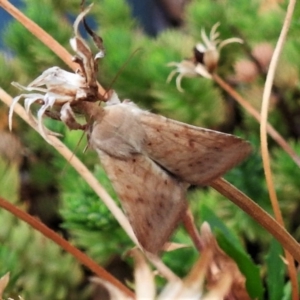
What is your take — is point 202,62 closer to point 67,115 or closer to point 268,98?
point 268,98

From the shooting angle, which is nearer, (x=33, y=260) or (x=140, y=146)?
(x=140, y=146)

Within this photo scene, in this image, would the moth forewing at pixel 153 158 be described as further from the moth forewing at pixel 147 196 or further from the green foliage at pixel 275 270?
the green foliage at pixel 275 270

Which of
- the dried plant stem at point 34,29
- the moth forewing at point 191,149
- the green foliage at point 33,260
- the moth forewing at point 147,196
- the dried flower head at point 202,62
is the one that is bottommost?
the green foliage at point 33,260

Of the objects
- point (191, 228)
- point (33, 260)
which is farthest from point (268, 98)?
point (33, 260)

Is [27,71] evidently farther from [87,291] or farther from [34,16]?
[87,291]

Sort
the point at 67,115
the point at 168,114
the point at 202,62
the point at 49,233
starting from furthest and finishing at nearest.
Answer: the point at 168,114, the point at 202,62, the point at 49,233, the point at 67,115

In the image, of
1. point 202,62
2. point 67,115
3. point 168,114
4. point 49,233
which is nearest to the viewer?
point 67,115

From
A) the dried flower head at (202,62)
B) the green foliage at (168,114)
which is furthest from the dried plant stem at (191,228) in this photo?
the dried flower head at (202,62)

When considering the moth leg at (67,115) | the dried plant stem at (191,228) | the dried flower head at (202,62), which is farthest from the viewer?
the dried flower head at (202,62)
